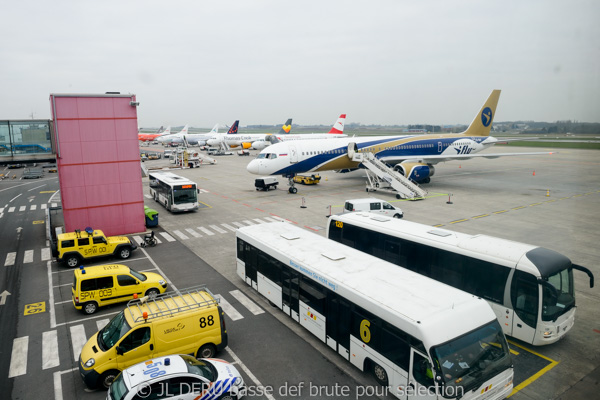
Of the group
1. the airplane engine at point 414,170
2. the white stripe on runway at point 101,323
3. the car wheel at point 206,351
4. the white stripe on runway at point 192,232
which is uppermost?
the airplane engine at point 414,170

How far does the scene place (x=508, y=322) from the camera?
13992mm

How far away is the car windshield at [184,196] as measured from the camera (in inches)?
1377

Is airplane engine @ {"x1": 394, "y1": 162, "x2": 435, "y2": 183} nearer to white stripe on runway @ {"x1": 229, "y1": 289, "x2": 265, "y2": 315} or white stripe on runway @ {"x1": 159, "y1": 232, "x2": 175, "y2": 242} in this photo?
white stripe on runway @ {"x1": 159, "y1": 232, "x2": 175, "y2": 242}

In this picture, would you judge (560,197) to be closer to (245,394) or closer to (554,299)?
(554,299)

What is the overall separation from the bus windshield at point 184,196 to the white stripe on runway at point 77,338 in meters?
19.6

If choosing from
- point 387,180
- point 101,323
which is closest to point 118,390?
point 101,323

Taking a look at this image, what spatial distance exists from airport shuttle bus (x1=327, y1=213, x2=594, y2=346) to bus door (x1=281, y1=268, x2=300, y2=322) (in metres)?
5.45

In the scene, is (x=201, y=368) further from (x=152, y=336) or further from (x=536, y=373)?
(x=536, y=373)

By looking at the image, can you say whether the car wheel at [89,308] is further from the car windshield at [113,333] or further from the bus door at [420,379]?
the bus door at [420,379]

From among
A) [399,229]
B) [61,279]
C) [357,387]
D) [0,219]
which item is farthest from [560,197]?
[0,219]

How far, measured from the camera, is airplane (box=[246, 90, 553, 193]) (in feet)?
140

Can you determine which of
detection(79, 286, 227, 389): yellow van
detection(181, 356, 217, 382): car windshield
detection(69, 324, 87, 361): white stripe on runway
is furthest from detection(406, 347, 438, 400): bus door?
detection(69, 324, 87, 361): white stripe on runway

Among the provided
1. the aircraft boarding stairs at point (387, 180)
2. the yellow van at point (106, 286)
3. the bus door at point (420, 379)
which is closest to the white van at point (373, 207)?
the aircraft boarding stairs at point (387, 180)

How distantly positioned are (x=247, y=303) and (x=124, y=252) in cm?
1053
